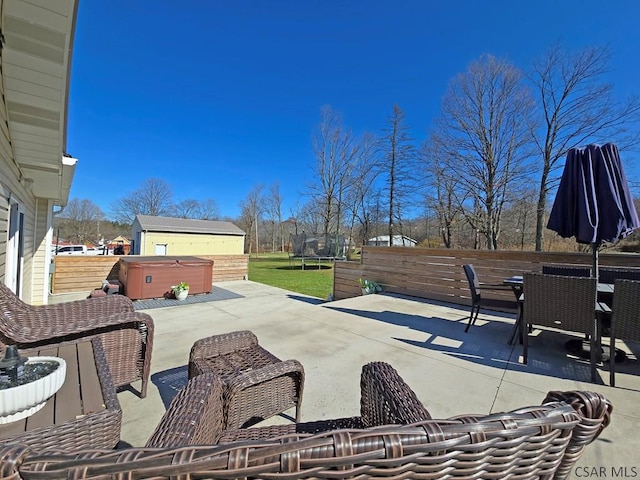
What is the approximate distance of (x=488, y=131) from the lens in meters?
11.9

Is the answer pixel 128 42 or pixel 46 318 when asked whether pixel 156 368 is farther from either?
pixel 128 42

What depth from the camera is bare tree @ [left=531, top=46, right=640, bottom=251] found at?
9727 mm

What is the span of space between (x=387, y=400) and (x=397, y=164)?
1734 cm

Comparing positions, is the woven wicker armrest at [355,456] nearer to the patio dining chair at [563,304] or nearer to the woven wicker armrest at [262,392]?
the woven wicker armrest at [262,392]

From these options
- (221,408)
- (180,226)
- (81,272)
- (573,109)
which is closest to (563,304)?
(221,408)

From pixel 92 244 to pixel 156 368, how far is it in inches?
1170

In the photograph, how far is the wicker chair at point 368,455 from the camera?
473mm

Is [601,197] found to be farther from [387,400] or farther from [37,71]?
[37,71]

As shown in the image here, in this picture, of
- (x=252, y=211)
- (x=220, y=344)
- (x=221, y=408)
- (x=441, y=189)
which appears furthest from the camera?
(x=252, y=211)

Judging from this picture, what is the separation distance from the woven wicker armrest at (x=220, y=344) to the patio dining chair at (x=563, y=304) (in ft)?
9.46

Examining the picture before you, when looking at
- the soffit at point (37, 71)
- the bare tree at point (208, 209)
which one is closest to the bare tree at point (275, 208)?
the bare tree at point (208, 209)

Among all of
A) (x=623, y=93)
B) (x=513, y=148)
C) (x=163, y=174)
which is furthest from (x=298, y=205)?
(x=623, y=93)

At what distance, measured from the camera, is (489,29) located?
28.1ft

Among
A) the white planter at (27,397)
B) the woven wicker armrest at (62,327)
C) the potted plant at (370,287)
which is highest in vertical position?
the woven wicker armrest at (62,327)
